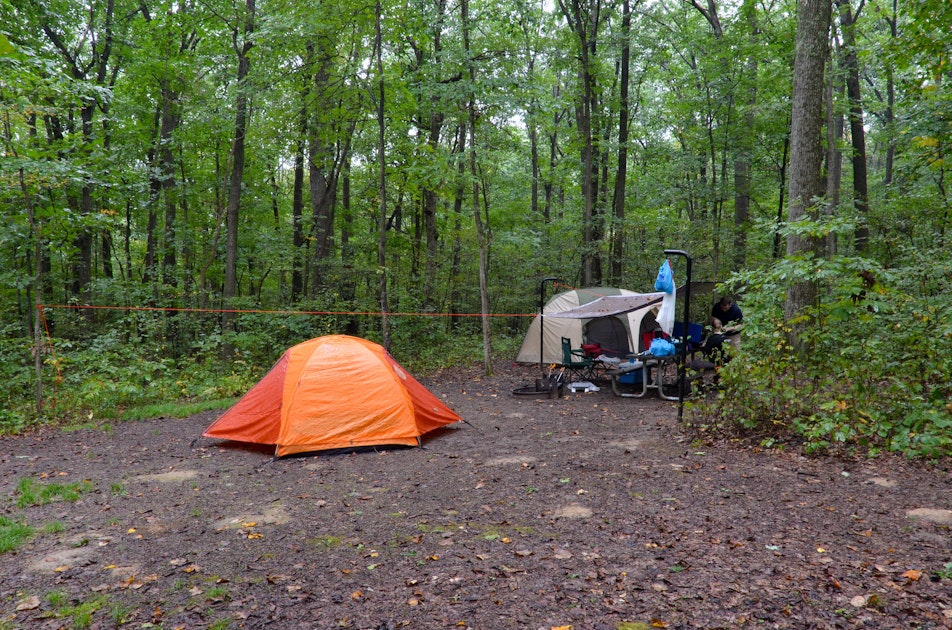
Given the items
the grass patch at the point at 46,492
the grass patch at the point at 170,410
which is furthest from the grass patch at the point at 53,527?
the grass patch at the point at 170,410

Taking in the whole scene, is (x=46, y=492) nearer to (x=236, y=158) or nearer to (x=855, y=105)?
(x=236, y=158)

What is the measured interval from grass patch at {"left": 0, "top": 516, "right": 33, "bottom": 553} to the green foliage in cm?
631

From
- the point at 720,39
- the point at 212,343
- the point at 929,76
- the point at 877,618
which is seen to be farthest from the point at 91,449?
the point at 720,39

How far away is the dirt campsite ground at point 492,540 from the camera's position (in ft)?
9.96

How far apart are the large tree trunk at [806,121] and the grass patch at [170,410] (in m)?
8.67

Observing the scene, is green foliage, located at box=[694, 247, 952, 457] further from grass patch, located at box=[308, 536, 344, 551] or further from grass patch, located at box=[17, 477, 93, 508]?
grass patch, located at box=[17, 477, 93, 508]

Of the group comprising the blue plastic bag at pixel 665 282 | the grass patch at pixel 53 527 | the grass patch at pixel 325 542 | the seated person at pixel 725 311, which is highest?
the blue plastic bag at pixel 665 282

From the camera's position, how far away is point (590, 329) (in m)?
12.4

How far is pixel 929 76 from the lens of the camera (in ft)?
26.3

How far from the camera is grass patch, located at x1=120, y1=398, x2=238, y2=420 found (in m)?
8.91

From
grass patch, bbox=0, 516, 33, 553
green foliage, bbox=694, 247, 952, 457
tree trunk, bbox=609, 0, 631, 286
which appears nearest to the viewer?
grass patch, bbox=0, 516, 33, 553

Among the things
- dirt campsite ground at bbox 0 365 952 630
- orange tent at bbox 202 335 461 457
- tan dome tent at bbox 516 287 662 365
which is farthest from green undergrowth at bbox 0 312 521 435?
orange tent at bbox 202 335 461 457

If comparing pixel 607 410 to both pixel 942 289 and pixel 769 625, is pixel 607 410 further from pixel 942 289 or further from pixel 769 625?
pixel 769 625

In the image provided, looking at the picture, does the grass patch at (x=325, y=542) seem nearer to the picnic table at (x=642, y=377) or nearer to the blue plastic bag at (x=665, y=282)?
the blue plastic bag at (x=665, y=282)
